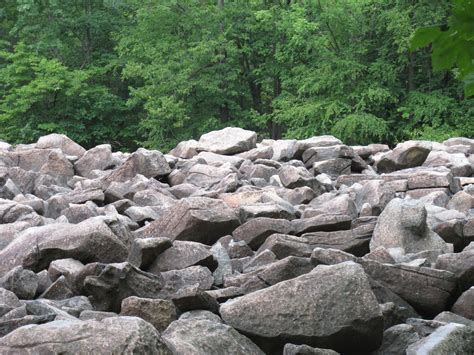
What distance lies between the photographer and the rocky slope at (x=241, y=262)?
13.5ft

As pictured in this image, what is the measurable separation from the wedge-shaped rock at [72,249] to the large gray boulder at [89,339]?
3156 millimetres

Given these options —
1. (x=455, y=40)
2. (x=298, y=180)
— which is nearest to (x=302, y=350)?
(x=455, y=40)

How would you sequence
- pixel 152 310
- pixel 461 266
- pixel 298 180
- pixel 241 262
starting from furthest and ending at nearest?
pixel 298 180 < pixel 241 262 < pixel 461 266 < pixel 152 310

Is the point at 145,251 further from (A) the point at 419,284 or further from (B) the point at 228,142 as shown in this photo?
(B) the point at 228,142

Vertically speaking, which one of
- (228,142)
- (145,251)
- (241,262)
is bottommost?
(228,142)

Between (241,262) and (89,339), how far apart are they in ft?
12.0

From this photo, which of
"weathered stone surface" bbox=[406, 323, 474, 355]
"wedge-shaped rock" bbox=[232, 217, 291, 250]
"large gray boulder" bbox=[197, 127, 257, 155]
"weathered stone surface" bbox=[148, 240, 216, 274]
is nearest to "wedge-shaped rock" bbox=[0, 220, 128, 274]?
"weathered stone surface" bbox=[148, 240, 216, 274]

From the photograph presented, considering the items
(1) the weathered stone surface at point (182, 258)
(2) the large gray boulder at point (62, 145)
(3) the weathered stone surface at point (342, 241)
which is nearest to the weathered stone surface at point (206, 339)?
(1) the weathered stone surface at point (182, 258)

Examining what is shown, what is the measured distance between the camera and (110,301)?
5277 mm

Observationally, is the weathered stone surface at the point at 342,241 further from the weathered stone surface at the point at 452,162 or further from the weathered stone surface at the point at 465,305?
the weathered stone surface at the point at 452,162

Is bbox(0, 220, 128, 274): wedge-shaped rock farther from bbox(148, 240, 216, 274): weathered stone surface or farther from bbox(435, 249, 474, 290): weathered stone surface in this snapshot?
bbox(435, 249, 474, 290): weathered stone surface

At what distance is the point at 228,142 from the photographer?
16.5 metres

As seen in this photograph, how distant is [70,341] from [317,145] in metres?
12.6

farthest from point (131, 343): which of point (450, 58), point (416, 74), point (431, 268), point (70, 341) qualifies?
point (416, 74)
